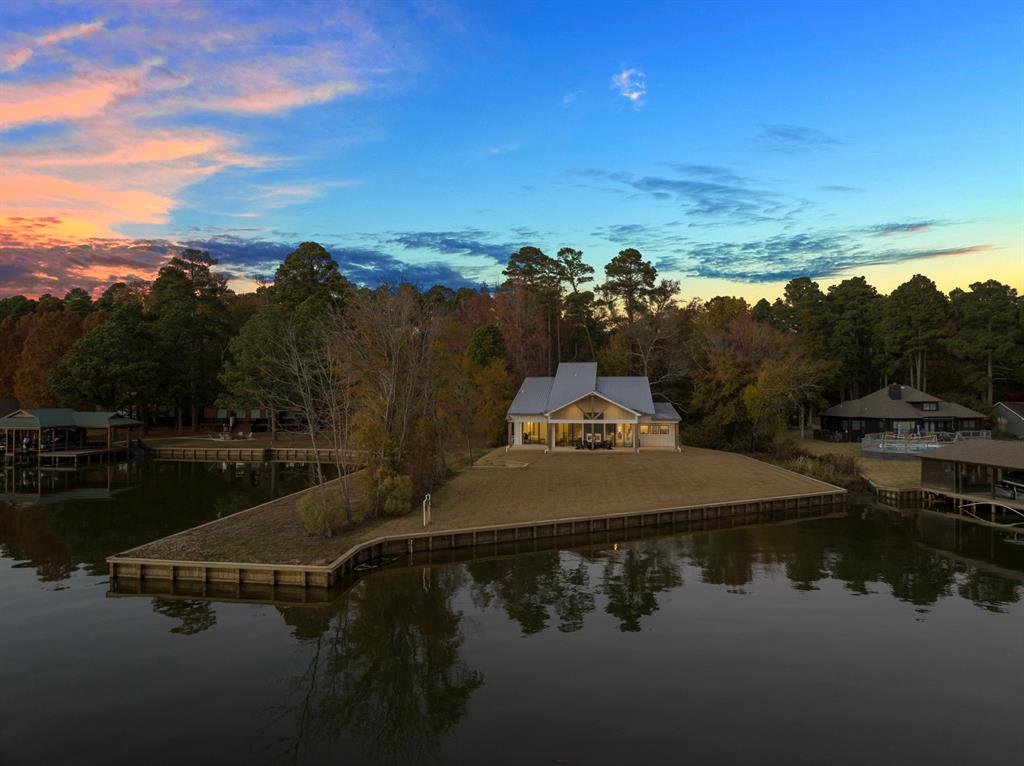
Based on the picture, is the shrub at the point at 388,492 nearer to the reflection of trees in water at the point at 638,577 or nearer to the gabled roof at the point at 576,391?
the reflection of trees in water at the point at 638,577

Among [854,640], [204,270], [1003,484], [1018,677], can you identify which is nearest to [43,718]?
[854,640]

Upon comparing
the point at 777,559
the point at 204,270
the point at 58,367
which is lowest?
the point at 777,559

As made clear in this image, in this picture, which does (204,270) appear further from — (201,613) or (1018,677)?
(1018,677)

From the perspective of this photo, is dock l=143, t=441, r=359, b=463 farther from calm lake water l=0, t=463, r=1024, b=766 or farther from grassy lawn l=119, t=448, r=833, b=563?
calm lake water l=0, t=463, r=1024, b=766

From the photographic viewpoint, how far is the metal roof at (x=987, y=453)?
26.4 metres

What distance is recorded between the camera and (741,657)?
1389 centimetres

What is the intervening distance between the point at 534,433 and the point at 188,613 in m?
29.6

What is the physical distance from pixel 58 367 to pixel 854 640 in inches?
2391

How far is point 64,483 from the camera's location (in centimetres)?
3791

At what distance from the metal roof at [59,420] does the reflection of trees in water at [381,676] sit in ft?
124

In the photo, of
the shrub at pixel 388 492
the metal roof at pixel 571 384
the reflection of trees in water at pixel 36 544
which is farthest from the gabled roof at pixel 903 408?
the reflection of trees in water at pixel 36 544

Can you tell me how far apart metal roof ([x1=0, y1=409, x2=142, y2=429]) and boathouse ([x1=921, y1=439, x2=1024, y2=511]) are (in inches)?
2126

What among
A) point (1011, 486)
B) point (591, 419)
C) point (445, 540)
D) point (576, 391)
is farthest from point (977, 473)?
point (445, 540)

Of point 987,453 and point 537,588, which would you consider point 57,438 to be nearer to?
point 537,588
